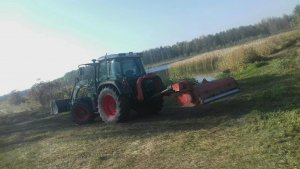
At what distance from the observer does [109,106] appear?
40.1 feet

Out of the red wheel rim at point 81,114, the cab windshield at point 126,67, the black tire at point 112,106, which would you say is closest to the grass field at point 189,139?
the black tire at point 112,106

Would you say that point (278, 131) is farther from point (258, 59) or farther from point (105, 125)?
point (258, 59)

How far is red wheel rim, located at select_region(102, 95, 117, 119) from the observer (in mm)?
12078

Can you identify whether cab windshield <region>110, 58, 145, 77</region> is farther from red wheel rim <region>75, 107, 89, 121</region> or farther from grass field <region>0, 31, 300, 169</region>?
red wheel rim <region>75, 107, 89, 121</region>

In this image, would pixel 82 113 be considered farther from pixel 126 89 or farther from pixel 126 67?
pixel 126 89

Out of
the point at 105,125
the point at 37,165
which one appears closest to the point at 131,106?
the point at 105,125

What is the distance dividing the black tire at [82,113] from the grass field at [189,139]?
1.21ft

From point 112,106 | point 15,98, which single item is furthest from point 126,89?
point 15,98

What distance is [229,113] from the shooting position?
33.3 ft

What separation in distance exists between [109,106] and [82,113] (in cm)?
196

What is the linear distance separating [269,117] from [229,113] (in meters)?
1.61

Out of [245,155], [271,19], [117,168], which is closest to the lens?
[245,155]

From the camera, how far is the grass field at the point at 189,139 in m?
6.68

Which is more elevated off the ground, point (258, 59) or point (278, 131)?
point (258, 59)
